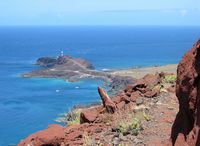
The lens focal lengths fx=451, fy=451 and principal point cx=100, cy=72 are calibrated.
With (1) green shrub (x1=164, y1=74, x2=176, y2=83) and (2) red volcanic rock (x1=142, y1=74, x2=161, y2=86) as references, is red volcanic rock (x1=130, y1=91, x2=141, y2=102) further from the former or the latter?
(1) green shrub (x1=164, y1=74, x2=176, y2=83)

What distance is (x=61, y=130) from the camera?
44.2 ft

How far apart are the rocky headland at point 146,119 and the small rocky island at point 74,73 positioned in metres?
75.6

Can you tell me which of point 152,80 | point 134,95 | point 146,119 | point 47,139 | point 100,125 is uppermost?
point 152,80

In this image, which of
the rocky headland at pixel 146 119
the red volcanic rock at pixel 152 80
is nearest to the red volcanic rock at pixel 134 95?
the rocky headland at pixel 146 119

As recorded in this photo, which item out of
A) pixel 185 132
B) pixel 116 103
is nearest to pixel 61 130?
pixel 116 103

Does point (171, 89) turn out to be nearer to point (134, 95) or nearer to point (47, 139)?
point (134, 95)

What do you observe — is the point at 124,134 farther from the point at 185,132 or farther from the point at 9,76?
the point at 9,76

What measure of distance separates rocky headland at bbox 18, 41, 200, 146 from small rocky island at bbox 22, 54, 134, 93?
248 feet

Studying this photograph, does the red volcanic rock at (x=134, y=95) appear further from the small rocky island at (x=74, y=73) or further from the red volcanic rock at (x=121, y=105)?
the small rocky island at (x=74, y=73)

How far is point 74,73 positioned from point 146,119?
105 metres

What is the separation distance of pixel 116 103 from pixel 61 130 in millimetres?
3050

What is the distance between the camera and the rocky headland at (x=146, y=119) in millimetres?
9586

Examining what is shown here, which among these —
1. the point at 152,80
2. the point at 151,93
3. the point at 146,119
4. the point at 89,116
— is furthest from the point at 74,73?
the point at 146,119

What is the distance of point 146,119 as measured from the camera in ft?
45.8
